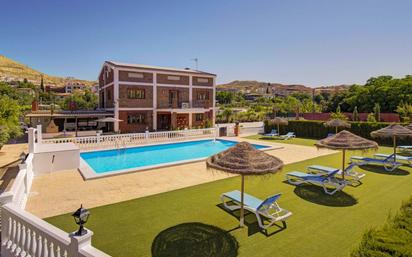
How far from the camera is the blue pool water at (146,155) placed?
14994mm

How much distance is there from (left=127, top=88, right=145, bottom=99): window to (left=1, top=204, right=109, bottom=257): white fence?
77.2 feet

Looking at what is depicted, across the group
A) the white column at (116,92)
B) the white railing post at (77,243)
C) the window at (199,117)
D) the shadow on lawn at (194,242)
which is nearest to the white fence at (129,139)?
the white column at (116,92)

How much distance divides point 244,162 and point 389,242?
3292mm

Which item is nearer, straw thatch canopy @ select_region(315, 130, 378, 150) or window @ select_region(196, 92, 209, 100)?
straw thatch canopy @ select_region(315, 130, 378, 150)

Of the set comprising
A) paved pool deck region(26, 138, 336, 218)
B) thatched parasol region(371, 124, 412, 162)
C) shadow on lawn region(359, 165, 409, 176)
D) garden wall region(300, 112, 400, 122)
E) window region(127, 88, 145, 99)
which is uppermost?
window region(127, 88, 145, 99)

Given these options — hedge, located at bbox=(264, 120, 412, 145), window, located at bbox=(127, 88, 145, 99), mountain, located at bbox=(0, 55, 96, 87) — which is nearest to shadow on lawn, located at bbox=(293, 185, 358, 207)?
hedge, located at bbox=(264, 120, 412, 145)

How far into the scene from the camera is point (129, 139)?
751 inches

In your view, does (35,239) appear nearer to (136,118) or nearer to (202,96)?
(136,118)

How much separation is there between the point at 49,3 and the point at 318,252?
2280 centimetres

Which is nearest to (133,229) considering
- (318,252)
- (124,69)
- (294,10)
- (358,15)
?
(318,252)

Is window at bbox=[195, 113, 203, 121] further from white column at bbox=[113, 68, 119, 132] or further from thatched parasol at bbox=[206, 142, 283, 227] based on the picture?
thatched parasol at bbox=[206, 142, 283, 227]

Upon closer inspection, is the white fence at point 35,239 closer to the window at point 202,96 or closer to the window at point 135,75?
the window at point 135,75

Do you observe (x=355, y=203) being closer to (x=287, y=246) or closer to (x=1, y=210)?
(x=287, y=246)

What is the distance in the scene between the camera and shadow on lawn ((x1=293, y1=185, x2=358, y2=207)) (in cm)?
788
